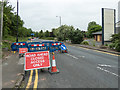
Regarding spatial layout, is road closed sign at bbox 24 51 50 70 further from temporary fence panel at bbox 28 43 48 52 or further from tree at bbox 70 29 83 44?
tree at bbox 70 29 83 44

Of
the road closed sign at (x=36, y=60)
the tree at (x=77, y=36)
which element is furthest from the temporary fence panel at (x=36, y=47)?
the tree at (x=77, y=36)

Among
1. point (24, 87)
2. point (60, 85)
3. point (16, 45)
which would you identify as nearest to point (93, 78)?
point (60, 85)

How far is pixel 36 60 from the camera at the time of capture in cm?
579

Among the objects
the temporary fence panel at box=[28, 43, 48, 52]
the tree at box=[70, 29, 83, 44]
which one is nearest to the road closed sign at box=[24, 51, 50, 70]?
the temporary fence panel at box=[28, 43, 48, 52]

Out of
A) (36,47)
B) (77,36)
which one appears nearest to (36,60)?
(36,47)

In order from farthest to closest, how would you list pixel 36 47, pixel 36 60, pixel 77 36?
pixel 77 36
pixel 36 47
pixel 36 60

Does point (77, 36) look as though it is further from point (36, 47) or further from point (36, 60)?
point (36, 60)

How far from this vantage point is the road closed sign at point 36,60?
5598mm

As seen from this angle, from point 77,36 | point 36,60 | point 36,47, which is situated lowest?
point 36,60

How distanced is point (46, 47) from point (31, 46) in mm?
1590

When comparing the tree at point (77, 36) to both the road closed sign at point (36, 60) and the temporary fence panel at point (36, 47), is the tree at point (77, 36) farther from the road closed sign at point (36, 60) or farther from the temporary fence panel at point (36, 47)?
the road closed sign at point (36, 60)

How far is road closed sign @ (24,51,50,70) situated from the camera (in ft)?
18.4

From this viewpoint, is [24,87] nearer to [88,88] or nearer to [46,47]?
[88,88]

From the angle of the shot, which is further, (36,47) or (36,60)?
(36,47)
